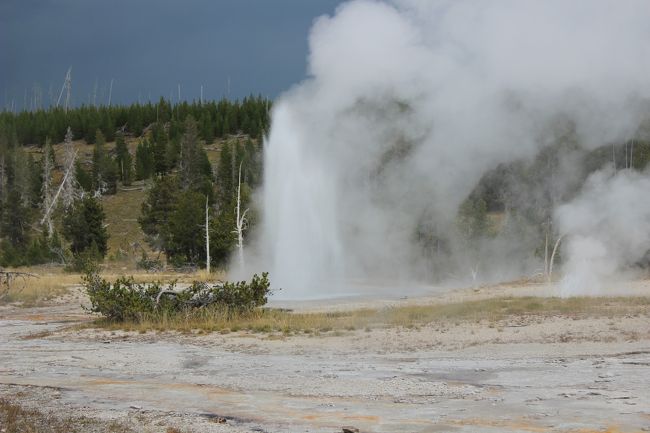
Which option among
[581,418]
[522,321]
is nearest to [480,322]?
[522,321]

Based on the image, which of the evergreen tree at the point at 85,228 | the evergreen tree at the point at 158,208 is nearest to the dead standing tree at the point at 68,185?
the evergreen tree at the point at 158,208

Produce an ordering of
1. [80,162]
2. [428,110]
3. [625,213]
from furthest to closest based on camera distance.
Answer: [80,162] < [428,110] < [625,213]

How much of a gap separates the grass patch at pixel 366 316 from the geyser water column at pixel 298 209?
9.24 metres

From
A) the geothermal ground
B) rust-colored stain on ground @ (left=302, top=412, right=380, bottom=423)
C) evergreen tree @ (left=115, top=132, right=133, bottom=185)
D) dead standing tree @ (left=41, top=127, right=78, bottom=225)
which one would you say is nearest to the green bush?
the geothermal ground

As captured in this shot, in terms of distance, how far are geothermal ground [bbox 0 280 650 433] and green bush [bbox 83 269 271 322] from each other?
1.58 meters

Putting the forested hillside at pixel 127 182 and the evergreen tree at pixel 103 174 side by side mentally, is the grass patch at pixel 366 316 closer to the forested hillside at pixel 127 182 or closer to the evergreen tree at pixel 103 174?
the forested hillside at pixel 127 182

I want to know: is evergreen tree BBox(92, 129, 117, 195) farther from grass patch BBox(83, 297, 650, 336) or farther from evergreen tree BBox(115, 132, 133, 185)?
grass patch BBox(83, 297, 650, 336)

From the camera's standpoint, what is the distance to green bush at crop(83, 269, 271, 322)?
71.4 feet

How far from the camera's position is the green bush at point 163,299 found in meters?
21.8

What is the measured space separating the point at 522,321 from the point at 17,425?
13.2 metres

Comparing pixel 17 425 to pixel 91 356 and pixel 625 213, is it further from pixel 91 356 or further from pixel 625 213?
pixel 625 213

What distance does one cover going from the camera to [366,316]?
21.7m

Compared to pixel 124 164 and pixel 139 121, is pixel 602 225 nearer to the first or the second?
pixel 124 164

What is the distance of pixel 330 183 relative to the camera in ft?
113
